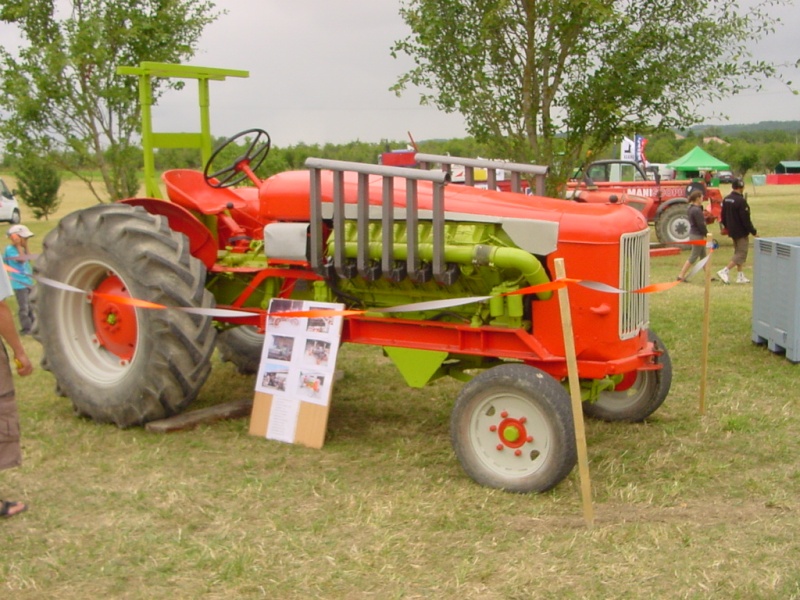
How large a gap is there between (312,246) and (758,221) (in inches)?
923

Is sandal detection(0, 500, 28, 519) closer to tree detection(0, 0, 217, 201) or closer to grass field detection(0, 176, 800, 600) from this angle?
grass field detection(0, 176, 800, 600)

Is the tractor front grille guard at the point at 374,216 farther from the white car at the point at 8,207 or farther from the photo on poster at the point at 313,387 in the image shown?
the white car at the point at 8,207

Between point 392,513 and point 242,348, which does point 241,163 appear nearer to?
point 242,348

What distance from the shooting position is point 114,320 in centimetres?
640

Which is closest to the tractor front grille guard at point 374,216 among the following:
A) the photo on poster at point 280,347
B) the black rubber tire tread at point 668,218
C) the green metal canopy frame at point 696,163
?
the photo on poster at point 280,347

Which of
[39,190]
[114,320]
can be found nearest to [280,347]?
[114,320]

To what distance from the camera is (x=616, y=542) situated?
433 centimetres

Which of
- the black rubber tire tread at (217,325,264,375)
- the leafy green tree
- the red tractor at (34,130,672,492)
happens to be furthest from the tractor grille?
the leafy green tree

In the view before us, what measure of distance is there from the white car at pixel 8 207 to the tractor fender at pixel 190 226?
23.0 metres

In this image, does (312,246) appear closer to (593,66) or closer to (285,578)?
(285,578)

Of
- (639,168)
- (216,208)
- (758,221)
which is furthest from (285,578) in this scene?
(758,221)

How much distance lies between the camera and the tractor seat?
6660mm

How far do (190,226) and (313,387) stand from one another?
1.46 m

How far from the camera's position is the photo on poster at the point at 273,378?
236 inches
